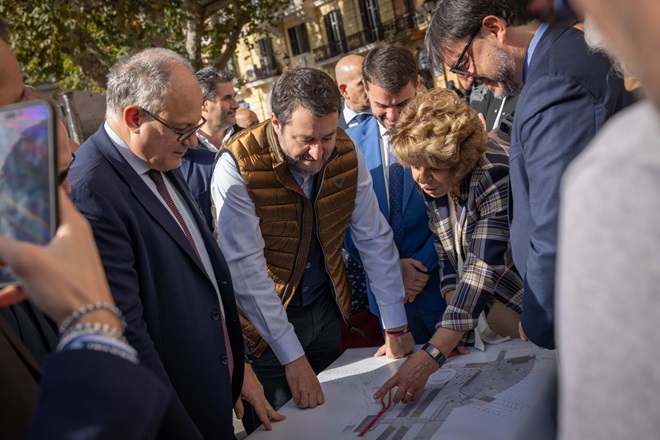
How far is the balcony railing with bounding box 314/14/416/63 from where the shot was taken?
95.3 feet

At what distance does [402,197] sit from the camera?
349cm

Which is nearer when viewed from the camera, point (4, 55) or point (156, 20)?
point (4, 55)

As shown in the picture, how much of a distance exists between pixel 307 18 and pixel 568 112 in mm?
32844

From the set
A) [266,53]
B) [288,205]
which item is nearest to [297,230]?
[288,205]

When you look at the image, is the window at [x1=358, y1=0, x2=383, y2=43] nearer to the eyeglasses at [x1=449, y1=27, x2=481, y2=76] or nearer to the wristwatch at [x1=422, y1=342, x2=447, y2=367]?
the eyeglasses at [x1=449, y1=27, x2=481, y2=76]

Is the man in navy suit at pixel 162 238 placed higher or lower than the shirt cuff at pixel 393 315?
higher

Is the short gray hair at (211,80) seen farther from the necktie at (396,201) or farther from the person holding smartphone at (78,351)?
the person holding smartphone at (78,351)

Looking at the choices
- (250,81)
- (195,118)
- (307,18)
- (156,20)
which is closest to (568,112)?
(195,118)

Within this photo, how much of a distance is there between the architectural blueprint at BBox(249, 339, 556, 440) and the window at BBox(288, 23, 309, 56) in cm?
3260

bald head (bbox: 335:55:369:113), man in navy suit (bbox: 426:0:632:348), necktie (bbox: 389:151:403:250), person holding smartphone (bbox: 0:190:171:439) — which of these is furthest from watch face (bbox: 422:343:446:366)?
bald head (bbox: 335:55:369:113)

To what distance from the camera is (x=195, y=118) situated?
2570mm

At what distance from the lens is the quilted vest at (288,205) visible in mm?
3004

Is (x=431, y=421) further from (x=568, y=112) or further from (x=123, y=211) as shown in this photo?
(x=123, y=211)

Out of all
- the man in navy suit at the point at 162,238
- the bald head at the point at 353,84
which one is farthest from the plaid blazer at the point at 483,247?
the bald head at the point at 353,84
